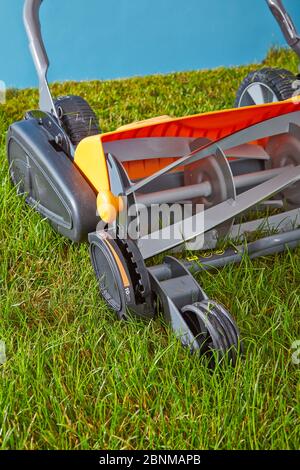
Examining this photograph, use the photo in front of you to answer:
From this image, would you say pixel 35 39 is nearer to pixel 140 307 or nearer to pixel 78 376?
pixel 140 307

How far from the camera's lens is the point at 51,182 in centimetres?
221

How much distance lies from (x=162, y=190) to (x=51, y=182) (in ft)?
1.10

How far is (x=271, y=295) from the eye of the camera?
204cm

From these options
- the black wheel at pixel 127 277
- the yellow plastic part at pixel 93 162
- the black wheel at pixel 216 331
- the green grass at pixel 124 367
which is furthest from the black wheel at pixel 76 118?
the black wheel at pixel 216 331

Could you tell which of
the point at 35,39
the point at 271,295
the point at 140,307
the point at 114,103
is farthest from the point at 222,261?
the point at 114,103

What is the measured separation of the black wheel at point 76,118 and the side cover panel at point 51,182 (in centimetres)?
7

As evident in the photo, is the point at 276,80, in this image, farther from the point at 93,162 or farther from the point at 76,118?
the point at 93,162

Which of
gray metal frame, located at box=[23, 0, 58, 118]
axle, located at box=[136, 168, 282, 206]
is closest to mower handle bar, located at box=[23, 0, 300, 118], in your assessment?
gray metal frame, located at box=[23, 0, 58, 118]

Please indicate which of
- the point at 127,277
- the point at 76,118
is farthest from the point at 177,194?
the point at 76,118

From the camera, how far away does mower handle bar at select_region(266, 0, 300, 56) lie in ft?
8.55

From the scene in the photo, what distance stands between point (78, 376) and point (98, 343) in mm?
192

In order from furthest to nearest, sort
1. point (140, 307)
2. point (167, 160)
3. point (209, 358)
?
1. point (167, 160)
2. point (140, 307)
3. point (209, 358)

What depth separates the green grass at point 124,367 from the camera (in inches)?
58.1

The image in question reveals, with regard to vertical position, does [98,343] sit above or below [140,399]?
above
